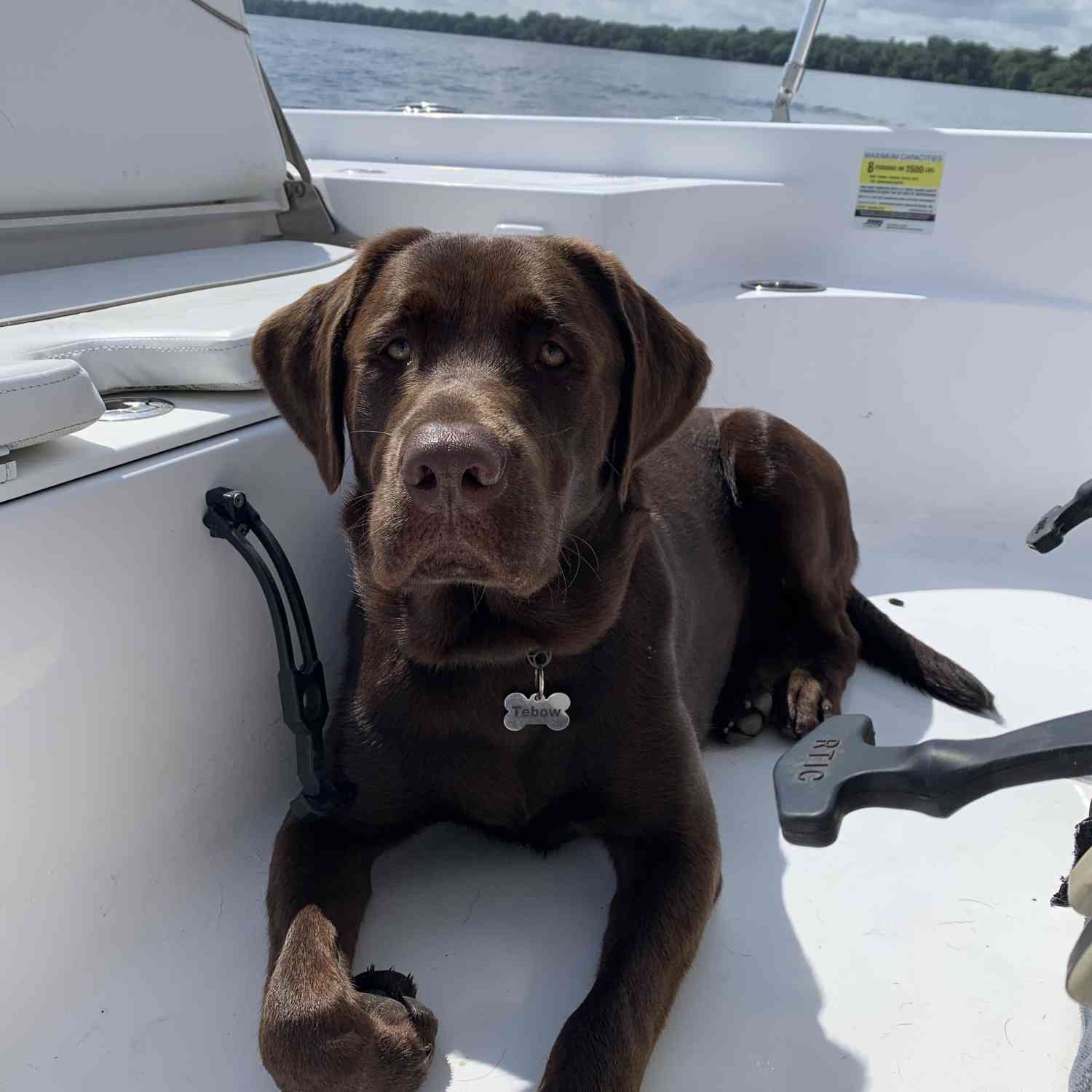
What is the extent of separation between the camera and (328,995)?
148 cm

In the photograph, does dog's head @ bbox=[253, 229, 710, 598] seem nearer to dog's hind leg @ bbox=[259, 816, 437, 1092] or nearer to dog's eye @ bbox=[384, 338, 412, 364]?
dog's eye @ bbox=[384, 338, 412, 364]

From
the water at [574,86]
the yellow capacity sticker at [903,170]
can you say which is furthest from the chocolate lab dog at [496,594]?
the water at [574,86]

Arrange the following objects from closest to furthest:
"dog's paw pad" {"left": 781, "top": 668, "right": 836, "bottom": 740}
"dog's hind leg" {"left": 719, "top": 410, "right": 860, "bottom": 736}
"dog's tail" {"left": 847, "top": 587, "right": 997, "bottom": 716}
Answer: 1. "dog's paw pad" {"left": 781, "top": 668, "right": 836, "bottom": 740}
2. "dog's tail" {"left": 847, "top": 587, "right": 997, "bottom": 716}
3. "dog's hind leg" {"left": 719, "top": 410, "right": 860, "bottom": 736}

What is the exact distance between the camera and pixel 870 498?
390cm

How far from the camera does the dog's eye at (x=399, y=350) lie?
1.84 metres

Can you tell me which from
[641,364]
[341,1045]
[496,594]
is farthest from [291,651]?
[641,364]

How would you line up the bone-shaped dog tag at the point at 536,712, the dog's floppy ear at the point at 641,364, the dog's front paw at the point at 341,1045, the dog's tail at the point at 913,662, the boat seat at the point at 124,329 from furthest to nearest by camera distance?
the dog's tail at the point at 913,662 < the dog's floppy ear at the point at 641,364 < the bone-shaped dog tag at the point at 536,712 < the boat seat at the point at 124,329 < the dog's front paw at the point at 341,1045

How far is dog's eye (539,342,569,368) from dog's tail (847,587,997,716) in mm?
1376

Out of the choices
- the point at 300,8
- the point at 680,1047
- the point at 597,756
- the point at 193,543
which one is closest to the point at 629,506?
the point at 597,756

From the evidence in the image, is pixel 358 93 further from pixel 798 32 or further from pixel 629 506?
pixel 629 506

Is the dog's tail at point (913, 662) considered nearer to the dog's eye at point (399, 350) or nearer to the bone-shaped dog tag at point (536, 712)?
the bone-shaped dog tag at point (536, 712)

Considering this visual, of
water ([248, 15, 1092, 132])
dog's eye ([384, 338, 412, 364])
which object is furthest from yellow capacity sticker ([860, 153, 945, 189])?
dog's eye ([384, 338, 412, 364])

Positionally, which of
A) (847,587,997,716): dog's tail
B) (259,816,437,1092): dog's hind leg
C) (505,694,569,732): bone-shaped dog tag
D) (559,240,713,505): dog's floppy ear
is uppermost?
(559,240,713,505): dog's floppy ear

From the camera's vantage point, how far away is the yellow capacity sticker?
3.91 meters
